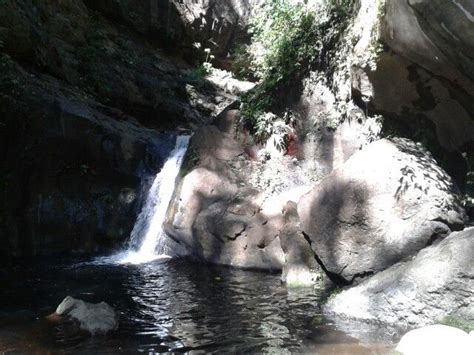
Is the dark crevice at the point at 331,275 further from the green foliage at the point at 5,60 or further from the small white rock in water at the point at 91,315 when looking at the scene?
the green foliage at the point at 5,60

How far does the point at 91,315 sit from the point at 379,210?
4.86 meters

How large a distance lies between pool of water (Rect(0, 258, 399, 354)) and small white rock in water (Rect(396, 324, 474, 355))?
37 centimetres

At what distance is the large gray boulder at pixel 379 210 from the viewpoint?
25.3 feet

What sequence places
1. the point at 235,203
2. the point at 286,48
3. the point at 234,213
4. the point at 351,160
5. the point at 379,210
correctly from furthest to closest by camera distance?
1. the point at 286,48
2. the point at 235,203
3. the point at 234,213
4. the point at 351,160
5. the point at 379,210

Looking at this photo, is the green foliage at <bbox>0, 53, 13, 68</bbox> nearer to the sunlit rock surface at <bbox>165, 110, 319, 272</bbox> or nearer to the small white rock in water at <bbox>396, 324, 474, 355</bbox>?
the sunlit rock surface at <bbox>165, 110, 319, 272</bbox>

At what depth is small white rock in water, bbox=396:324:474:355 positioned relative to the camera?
15.7ft

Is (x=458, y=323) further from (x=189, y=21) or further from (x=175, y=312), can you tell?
(x=189, y=21)

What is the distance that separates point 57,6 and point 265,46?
30.9ft

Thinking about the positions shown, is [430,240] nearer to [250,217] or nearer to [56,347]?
[250,217]

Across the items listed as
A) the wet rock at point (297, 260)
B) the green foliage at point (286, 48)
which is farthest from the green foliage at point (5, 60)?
the wet rock at point (297, 260)

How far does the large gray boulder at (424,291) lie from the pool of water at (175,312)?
1.39ft

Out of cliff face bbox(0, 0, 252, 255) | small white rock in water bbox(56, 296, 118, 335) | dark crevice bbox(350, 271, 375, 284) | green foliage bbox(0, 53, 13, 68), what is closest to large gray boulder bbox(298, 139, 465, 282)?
dark crevice bbox(350, 271, 375, 284)

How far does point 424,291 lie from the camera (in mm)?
6273

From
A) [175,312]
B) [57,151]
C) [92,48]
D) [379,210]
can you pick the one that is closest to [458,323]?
[379,210]
